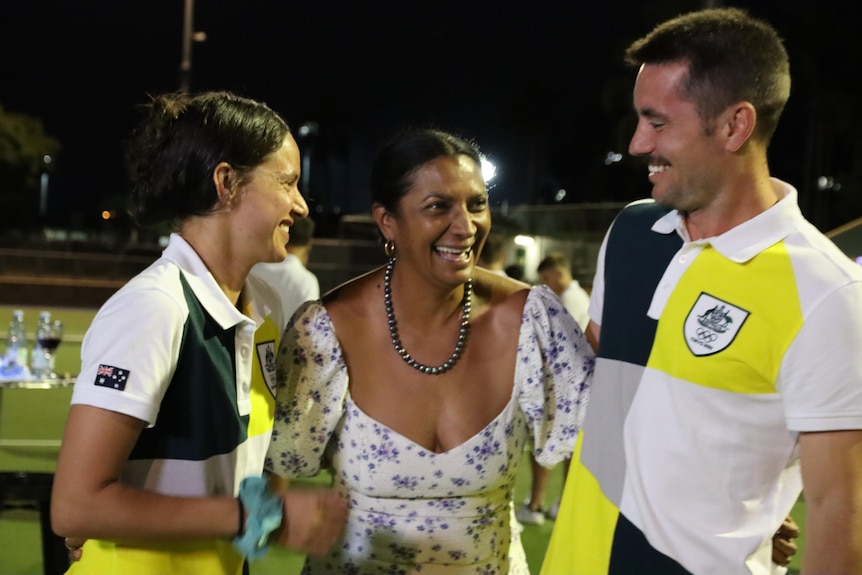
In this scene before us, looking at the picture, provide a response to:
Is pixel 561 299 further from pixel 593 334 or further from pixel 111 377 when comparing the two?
pixel 111 377

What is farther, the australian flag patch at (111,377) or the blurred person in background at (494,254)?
the blurred person in background at (494,254)

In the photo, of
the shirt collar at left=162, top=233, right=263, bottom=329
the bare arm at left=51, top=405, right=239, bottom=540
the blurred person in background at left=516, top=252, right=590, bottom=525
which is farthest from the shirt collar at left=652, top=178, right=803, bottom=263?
the blurred person in background at left=516, top=252, right=590, bottom=525

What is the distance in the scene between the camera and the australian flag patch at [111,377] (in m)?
1.64

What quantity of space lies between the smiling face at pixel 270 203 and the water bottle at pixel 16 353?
4321 millimetres

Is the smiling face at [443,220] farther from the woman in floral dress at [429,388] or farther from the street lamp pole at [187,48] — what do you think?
the street lamp pole at [187,48]

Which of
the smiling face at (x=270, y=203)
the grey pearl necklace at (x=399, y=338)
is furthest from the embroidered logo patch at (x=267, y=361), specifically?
the grey pearl necklace at (x=399, y=338)

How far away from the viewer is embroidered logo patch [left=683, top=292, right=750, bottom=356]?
1.81 m

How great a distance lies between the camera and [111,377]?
1646mm

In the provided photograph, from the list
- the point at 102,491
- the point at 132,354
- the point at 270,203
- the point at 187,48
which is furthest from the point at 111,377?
the point at 187,48

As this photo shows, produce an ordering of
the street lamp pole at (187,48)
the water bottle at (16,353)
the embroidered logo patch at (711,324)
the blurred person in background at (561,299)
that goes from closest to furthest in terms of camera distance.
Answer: the embroidered logo patch at (711,324), the water bottle at (16,353), the blurred person in background at (561,299), the street lamp pole at (187,48)

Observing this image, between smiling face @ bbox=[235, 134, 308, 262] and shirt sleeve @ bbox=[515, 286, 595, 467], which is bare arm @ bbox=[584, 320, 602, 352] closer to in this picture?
shirt sleeve @ bbox=[515, 286, 595, 467]

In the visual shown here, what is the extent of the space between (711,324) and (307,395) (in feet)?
3.38

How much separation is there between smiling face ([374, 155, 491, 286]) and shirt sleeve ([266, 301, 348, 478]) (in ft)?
1.05

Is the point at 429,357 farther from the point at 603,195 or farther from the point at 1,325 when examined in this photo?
the point at 603,195
